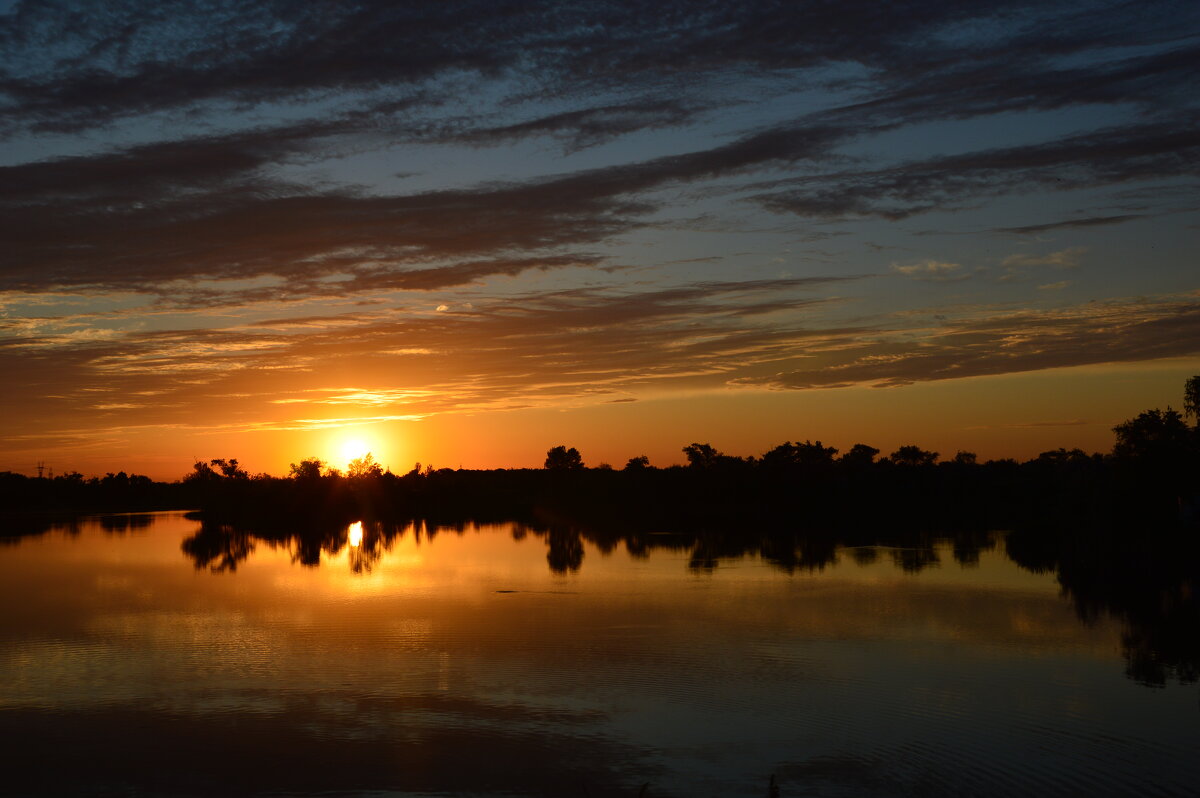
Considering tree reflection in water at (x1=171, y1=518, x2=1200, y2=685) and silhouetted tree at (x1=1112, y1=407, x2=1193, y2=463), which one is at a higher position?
silhouetted tree at (x1=1112, y1=407, x2=1193, y2=463)

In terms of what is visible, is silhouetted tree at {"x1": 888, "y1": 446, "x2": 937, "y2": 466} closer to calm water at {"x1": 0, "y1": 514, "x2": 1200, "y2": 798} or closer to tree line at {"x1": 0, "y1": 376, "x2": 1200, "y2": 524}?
tree line at {"x1": 0, "y1": 376, "x2": 1200, "y2": 524}

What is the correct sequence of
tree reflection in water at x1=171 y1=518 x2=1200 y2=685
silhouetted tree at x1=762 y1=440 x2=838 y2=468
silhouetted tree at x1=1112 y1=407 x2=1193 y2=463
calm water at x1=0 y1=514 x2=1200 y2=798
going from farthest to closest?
silhouetted tree at x1=762 y1=440 x2=838 y2=468, silhouetted tree at x1=1112 y1=407 x2=1193 y2=463, tree reflection in water at x1=171 y1=518 x2=1200 y2=685, calm water at x1=0 y1=514 x2=1200 y2=798

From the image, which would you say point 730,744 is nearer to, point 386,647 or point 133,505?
point 386,647

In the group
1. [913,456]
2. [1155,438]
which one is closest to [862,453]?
[913,456]

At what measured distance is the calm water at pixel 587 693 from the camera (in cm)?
1459

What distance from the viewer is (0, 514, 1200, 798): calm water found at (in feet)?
47.9

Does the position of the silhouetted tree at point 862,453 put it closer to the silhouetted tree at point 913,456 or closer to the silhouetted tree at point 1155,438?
the silhouetted tree at point 913,456

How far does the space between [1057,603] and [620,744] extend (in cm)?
1953

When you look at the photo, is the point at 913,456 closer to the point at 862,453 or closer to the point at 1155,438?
the point at 862,453

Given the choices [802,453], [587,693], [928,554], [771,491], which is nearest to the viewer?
[587,693]

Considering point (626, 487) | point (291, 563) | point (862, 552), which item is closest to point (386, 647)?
point (291, 563)

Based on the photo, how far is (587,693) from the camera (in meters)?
19.0

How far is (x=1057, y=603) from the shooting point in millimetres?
30641

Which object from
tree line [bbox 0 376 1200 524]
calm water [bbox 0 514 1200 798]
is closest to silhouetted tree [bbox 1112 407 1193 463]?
tree line [bbox 0 376 1200 524]
